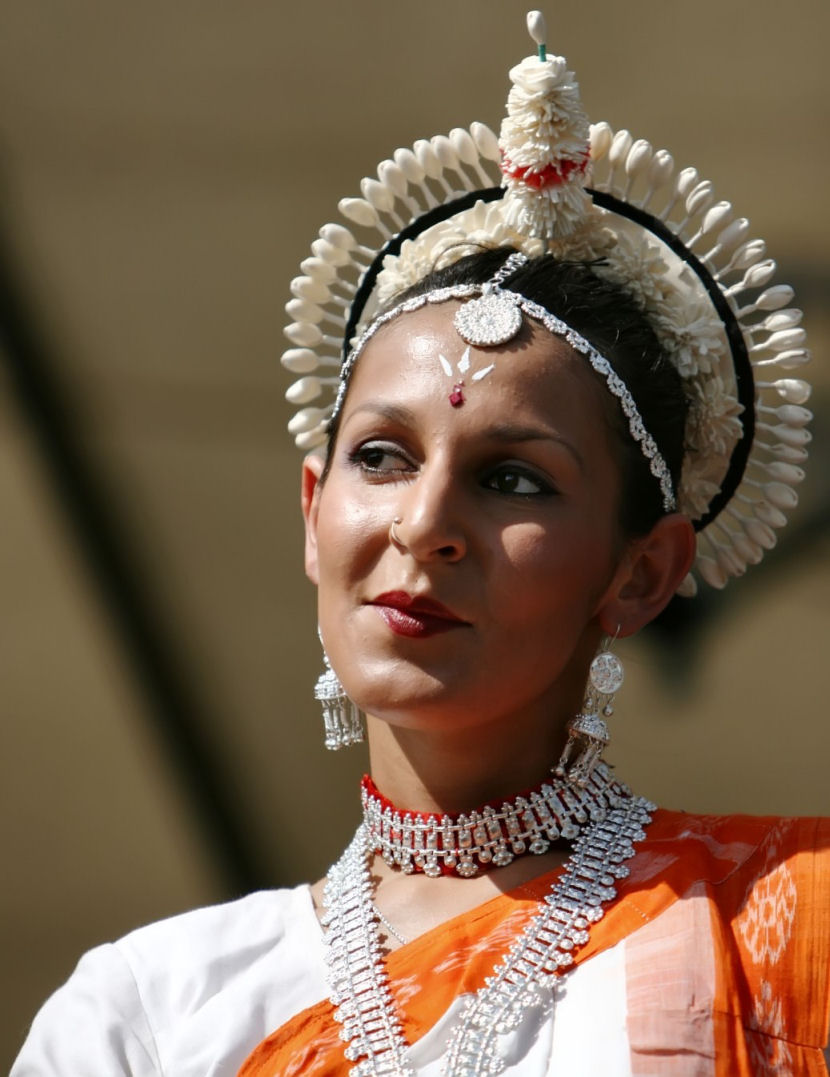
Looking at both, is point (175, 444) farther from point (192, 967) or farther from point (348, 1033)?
point (348, 1033)

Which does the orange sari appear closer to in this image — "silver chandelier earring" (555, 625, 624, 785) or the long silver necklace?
the long silver necklace

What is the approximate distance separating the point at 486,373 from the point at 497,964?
859 millimetres

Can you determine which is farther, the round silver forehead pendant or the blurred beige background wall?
the blurred beige background wall

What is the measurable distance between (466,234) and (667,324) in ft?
1.25

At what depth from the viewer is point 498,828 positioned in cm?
215

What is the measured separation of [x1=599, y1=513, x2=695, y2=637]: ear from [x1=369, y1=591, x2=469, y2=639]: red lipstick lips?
32 centimetres

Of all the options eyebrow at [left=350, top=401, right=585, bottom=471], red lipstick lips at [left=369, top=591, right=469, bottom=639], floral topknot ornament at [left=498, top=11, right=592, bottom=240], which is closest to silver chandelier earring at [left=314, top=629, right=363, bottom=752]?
red lipstick lips at [left=369, top=591, right=469, bottom=639]

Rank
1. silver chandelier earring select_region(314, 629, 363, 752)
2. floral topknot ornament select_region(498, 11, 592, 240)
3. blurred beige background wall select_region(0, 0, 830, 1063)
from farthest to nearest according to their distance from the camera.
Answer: blurred beige background wall select_region(0, 0, 830, 1063) < silver chandelier earring select_region(314, 629, 363, 752) < floral topknot ornament select_region(498, 11, 592, 240)

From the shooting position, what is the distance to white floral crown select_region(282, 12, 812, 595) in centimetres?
227

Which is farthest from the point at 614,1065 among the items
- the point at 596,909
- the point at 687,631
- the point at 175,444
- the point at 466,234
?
the point at 175,444

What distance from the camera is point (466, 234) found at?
2.43 m

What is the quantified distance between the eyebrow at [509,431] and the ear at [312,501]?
28cm

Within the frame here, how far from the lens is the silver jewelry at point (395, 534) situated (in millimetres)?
2029

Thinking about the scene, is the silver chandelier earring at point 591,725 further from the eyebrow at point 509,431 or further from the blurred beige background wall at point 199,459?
the blurred beige background wall at point 199,459
